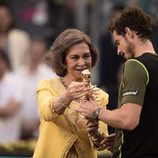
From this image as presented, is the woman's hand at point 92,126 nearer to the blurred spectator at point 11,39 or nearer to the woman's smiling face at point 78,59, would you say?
the woman's smiling face at point 78,59

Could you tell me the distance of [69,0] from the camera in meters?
16.4

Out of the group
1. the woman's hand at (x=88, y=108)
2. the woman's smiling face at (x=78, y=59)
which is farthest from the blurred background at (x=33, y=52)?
the woman's hand at (x=88, y=108)

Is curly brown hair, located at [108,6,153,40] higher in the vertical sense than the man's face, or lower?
higher

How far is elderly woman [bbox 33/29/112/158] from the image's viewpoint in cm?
748

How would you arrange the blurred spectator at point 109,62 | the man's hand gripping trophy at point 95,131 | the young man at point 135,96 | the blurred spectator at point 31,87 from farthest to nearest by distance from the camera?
the blurred spectator at point 109,62 < the blurred spectator at point 31,87 < the man's hand gripping trophy at point 95,131 < the young man at point 135,96

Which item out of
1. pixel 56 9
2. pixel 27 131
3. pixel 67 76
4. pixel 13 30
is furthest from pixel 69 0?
pixel 67 76

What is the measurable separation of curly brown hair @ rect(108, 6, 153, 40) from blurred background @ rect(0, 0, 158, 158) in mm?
2623

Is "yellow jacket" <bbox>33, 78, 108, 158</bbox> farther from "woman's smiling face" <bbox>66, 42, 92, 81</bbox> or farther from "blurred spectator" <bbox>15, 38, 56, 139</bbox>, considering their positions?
"blurred spectator" <bbox>15, 38, 56, 139</bbox>

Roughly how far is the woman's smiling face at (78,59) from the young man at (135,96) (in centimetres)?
42

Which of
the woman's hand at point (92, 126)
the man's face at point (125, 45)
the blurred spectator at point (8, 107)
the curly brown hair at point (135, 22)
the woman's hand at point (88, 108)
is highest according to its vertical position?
the curly brown hair at point (135, 22)

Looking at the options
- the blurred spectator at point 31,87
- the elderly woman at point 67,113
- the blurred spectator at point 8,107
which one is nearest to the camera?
the elderly woman at point 67,113

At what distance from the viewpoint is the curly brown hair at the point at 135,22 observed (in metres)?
7.09

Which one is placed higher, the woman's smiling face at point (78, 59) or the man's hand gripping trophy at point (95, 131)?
the woman's smiling face at point (78, 59)

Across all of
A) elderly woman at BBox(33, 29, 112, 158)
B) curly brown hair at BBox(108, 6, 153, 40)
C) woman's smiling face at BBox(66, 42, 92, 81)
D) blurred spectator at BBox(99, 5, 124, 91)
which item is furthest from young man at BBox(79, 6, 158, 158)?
blurred spectator at BBox(99, 5, 124, 91)
